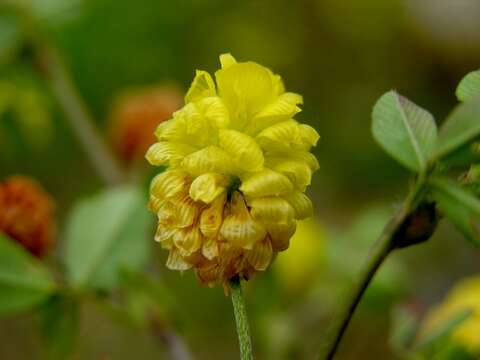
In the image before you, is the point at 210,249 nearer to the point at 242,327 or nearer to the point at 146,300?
the point at 242,327

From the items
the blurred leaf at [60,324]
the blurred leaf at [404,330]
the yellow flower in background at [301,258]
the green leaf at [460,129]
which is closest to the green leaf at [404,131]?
the green leaf at [460,129]

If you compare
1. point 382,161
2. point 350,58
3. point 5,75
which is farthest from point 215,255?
point 350,58

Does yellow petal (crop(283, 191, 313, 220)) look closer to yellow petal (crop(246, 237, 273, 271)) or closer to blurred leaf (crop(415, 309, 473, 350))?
yellow petal (crop(246, 237, 273, 271))

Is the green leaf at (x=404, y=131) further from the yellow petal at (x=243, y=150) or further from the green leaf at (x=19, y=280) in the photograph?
the green leaf at (x=19, y=280)

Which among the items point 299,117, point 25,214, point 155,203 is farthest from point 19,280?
point 299,117

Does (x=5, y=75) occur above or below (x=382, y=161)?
above

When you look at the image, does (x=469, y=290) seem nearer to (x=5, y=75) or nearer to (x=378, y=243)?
(x=378, y=243)

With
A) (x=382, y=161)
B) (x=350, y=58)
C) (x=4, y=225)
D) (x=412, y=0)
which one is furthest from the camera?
(x=412, y=0)
